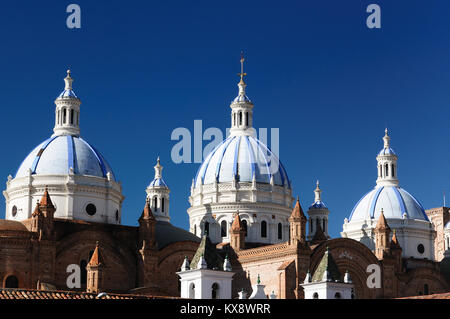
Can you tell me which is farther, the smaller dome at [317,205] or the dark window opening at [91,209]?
the smaller dome at [317,205]

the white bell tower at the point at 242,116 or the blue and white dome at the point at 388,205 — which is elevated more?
the white bell tower at the point at 242,116

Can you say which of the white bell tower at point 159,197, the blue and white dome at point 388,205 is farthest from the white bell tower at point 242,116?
the blue and white dome at point 388,205

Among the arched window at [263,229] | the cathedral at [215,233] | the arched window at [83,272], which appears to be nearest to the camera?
the cathedral at [215,233]

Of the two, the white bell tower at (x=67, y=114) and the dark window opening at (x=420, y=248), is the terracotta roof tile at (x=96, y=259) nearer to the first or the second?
the white bell tower at (x=67, y=114)

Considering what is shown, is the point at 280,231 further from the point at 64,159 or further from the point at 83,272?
the point at 83,272

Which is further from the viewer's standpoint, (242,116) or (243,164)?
(242,116)

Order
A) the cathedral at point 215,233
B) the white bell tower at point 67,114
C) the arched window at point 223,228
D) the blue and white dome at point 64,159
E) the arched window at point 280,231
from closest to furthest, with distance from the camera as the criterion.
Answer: the cathedral at point 215,233 → the blue and white dome at point 64,159 → the white bell tower at point 67,114 → the arched window at point 223,228 → the arched window at point 280,231

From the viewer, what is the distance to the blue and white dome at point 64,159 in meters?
77.3

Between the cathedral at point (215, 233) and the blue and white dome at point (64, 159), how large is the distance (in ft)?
0.35

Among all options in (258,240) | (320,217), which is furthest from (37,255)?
(320,217)

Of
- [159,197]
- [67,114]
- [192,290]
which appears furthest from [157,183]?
[192,290]

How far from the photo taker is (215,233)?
88.2 metres

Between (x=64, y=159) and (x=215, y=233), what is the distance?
17763 millimetres

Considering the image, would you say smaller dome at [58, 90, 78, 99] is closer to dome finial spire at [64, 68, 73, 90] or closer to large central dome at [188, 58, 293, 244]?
dome finial spire at [64, 68, 73, 90]
